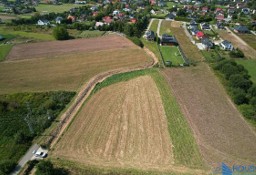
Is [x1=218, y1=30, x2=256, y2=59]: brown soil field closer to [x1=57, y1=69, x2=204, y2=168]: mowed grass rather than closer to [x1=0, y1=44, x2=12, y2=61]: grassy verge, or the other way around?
[x1=57, y1=69, x2=204, y2=168]: mowed grass

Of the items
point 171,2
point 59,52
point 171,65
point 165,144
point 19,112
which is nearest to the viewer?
point 165,144

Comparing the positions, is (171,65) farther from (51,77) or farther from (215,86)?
(51,77)

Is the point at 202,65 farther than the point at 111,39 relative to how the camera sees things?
No

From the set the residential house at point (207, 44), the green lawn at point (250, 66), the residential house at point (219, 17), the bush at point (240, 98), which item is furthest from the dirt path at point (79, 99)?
the residential house at point (219, 17)

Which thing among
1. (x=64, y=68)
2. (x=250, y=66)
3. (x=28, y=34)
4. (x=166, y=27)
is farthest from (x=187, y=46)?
(x=28, y=34)

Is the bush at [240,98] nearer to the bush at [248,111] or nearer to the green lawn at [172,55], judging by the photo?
the bush at [248,111]

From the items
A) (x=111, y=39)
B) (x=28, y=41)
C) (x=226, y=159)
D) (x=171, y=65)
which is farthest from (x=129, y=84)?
(x=28, y=41)
